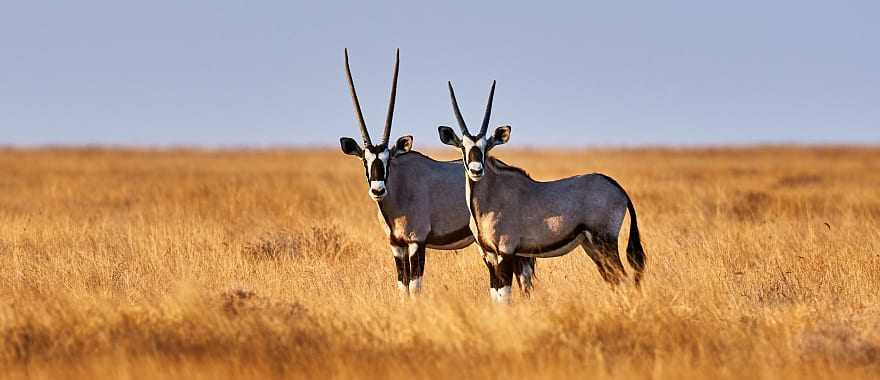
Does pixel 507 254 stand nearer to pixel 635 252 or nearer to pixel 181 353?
pixel 635 252

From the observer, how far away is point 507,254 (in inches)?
404

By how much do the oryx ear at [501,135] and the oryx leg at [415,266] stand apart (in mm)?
1434

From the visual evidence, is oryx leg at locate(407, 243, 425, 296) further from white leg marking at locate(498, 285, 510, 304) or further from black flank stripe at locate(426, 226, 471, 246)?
white leg marking at locate(498, 285, 510, 304)

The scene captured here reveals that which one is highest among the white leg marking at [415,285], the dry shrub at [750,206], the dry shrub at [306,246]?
the white leg marking at [415,285]

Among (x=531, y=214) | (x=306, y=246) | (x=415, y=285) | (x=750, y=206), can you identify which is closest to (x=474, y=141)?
(x=531, y=214)

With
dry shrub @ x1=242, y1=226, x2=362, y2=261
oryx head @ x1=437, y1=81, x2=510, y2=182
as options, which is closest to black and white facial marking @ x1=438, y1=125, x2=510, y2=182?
oryx head @ x1=437, y1=81, x2=510, y2=182

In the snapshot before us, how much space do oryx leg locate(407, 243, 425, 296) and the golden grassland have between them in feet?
1.03

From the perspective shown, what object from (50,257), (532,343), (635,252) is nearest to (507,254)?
(635,252)

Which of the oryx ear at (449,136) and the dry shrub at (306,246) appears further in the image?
the dry shrub at (306,246)

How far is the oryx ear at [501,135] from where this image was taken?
10.2m

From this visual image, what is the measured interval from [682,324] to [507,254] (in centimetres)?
190

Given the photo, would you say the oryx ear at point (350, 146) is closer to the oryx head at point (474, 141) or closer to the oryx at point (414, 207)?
the oryx at point (414, 207)

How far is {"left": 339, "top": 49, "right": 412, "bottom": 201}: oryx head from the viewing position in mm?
10508

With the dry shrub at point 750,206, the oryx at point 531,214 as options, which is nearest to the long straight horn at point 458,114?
the oryx at point 531,214
